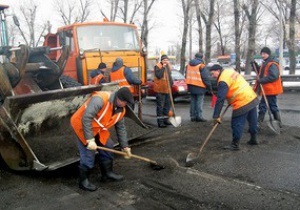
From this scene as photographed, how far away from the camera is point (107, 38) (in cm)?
915

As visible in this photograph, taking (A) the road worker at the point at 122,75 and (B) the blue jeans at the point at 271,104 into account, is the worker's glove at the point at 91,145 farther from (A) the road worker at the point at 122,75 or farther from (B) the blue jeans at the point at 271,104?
(B) the blue jeans at the point at 271,104

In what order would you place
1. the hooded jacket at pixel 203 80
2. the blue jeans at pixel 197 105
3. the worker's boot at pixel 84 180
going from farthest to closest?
the blue jeans at pixel 197 105 → the hooded jacket at pixel 203 80 → the worker's boot at pixel 84 180

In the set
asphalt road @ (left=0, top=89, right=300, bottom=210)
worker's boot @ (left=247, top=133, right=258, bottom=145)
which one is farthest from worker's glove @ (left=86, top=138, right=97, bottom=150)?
worker's boot @ (left=247, top=133, right=258, bottom=145)

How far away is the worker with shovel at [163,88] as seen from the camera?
8.16 metres

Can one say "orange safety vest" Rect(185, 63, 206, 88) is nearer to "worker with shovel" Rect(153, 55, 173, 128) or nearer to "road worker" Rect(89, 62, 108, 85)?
"worker with shovel" Rect(153, 55, 173, 128)

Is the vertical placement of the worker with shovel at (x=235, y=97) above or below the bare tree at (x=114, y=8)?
below

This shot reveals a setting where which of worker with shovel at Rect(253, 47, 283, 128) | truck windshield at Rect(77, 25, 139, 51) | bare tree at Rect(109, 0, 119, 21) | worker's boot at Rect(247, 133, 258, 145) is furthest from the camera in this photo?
bare tree at Rect(109, 0, 119, 21)

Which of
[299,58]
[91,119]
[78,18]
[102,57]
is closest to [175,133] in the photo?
[102,57]

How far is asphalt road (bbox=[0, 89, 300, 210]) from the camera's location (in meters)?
4.07

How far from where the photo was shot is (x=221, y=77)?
5.82 meters

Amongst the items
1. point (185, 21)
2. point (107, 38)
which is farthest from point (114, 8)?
point (107, 38)

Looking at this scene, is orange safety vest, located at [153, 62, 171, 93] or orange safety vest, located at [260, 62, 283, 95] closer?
orange safety vest, located at [260, 62, 283, 95]

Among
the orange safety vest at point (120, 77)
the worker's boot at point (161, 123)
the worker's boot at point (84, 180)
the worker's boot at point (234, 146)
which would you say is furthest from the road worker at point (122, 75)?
the worker's boot at point (84, 180)

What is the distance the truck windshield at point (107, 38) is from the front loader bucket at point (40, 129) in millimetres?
3284
